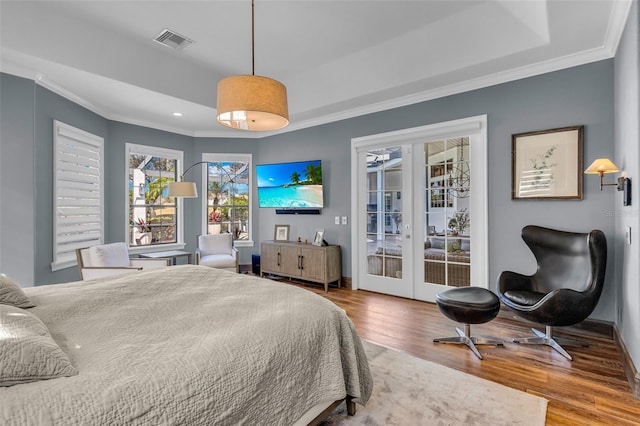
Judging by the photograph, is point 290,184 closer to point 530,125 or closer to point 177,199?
point 177,199

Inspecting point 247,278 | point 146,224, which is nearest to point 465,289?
point 247,278

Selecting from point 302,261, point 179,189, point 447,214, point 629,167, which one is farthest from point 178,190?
point 629,167

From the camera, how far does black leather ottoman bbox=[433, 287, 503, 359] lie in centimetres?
262

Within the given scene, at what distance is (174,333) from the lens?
141 centimetres

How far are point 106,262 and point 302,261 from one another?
8.29ft

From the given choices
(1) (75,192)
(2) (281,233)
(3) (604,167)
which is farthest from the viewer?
(2) (281,233)

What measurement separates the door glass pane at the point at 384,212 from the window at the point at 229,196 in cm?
248

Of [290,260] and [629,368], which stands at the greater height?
[290,260]

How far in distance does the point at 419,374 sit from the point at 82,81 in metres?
4.42

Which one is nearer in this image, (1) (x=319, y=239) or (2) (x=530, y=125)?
(2) (x=530, y=125)

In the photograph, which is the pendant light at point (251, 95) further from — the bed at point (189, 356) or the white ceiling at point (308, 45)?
the white ceiling at point (308, 45)

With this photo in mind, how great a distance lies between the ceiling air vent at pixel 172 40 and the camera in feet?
10.9

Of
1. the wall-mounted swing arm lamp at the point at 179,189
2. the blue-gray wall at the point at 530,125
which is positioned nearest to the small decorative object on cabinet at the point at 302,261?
the wall-mounted swing arm lamp at the point at 179,189

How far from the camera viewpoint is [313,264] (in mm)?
4805
